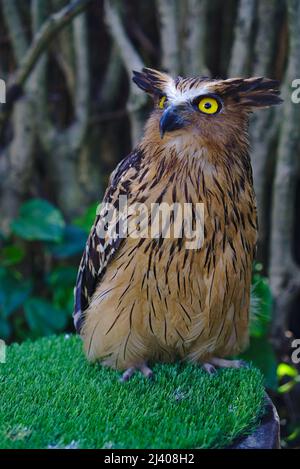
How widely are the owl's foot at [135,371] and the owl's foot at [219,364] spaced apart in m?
0.28

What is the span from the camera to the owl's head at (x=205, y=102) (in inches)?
100

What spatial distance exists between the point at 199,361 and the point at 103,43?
3.47 m

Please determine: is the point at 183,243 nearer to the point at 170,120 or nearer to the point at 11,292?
the point at 170,120

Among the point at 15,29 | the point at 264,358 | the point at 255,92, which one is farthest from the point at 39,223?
the point at 255,92

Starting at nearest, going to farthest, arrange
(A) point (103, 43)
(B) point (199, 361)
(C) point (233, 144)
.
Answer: (C) point (233, 144) < (B) point (199, 361) < (A) point (103, 43)

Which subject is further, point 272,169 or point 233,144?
point 272,169

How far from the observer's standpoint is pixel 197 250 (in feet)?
9.01

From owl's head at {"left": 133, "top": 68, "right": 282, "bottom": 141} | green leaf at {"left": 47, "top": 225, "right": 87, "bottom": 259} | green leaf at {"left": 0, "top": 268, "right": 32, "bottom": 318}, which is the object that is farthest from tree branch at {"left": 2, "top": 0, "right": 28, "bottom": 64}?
owl's head at {"left": 133, "top": 68, "right": 282, "bottom": 141}

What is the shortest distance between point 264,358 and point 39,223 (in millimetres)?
1818

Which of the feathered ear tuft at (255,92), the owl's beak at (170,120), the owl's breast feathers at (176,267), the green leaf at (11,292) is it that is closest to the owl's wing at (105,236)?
the owl's breast feathers at (176,267)
